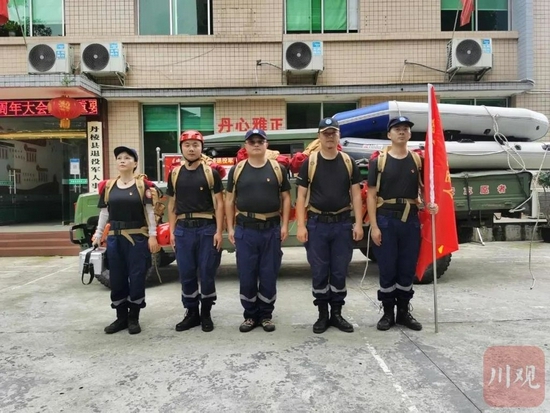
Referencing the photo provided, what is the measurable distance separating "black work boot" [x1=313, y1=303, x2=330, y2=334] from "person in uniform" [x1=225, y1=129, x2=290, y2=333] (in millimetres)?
405

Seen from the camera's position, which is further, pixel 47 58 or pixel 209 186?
pixel 47 58

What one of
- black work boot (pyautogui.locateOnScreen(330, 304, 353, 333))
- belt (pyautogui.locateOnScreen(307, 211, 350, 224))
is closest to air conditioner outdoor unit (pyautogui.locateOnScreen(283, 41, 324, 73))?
belt (pyautogui.locateOnScreen(307, 211, 350, 224))

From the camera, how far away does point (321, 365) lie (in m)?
3.43

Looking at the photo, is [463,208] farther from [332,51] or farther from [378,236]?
[332,51]

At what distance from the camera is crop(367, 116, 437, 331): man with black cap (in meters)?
4.09

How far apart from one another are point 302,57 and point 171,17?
11.8ft

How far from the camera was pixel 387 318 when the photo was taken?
168 inches

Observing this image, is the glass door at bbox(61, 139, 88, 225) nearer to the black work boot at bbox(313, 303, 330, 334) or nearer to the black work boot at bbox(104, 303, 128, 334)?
the black work boot at bbox(104, 303, 128, 334)

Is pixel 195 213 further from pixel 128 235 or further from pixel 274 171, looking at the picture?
pixel 274 171

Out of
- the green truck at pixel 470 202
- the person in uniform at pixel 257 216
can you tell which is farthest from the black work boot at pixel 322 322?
the green truck at pixel 470 202

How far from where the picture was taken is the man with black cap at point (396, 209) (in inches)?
161

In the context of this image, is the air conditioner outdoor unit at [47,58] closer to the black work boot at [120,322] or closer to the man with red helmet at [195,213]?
the man with red helmet at [195,213]

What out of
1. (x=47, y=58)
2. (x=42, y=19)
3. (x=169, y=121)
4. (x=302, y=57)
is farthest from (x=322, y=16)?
(x=42, y=19)

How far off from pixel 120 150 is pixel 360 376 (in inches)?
110
